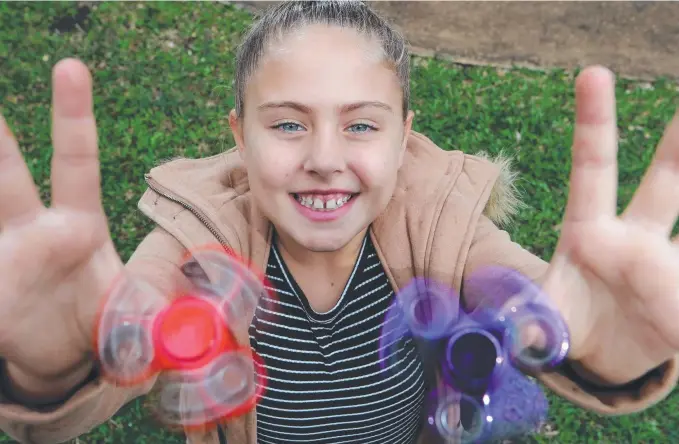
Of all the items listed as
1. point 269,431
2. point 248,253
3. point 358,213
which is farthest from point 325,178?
point 269,431

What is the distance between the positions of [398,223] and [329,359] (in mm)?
448

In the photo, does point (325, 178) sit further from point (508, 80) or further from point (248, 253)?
point (508, 80)

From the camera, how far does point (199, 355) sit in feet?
5.50

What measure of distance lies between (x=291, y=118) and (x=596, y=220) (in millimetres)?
754

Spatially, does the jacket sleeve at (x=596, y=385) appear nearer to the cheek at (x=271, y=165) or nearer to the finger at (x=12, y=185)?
the cheek at (x=271, y=165)

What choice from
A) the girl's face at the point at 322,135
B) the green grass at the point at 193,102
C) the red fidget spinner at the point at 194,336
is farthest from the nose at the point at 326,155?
the green grass at the point at 193,102

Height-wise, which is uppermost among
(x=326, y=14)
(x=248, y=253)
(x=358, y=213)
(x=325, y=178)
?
(x=326, y=14)

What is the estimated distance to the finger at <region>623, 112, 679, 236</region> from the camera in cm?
130

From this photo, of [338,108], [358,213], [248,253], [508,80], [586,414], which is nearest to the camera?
[338,108]

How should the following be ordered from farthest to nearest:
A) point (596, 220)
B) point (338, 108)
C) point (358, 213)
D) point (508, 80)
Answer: point (508, 80) < point (358, 213) < point (338, 108) < point (596, 220)

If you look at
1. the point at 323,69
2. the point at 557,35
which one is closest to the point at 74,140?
the point at 323,69

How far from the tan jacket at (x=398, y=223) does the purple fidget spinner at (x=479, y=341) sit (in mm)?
49

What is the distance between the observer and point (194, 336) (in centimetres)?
161

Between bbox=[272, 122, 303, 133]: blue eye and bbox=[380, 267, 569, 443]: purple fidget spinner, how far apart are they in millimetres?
573
